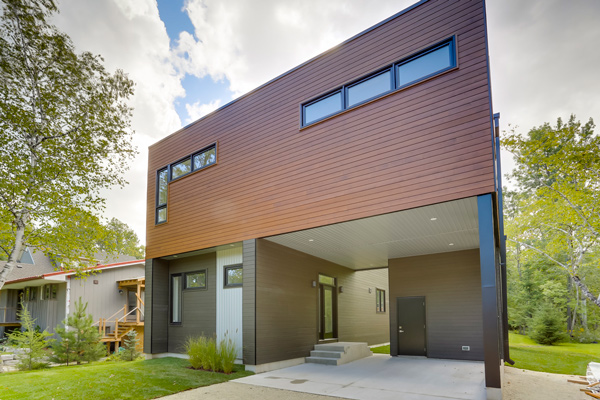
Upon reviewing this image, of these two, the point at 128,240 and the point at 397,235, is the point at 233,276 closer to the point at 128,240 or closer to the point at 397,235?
the point at 397,235

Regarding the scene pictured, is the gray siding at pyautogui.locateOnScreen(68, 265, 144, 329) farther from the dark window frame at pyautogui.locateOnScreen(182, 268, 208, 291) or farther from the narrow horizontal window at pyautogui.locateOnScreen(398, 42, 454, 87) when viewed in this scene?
the narrow horizontal window at pyautogui.locateOnScreen(398, 42, 454, 87)

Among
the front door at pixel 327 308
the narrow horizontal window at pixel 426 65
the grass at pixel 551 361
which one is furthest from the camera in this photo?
the front door at pixel 327 308

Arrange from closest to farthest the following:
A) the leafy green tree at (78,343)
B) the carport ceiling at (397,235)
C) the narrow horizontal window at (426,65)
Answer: the narrow horizontal window at (426,65), the carport ceiling at (397,235), the leafy green tree at (78,343)

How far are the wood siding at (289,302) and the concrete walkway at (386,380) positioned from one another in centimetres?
59

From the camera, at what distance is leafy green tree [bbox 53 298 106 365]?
32.6 ft

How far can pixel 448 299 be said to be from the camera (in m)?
10.2

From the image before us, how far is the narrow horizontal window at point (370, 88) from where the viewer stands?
22.6 ft

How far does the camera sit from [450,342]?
32.7 ft

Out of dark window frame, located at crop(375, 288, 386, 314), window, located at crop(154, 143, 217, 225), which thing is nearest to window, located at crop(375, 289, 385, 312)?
dark window frame, located at crop(375, 288, 386, 314)

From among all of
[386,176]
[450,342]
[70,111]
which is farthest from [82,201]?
[450,342]

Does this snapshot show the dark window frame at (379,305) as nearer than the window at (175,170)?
No

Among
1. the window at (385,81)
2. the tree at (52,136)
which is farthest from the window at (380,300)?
the tree at (52,136)

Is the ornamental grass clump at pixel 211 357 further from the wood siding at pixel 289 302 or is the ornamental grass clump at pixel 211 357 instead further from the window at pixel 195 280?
the window at pixel 195 280

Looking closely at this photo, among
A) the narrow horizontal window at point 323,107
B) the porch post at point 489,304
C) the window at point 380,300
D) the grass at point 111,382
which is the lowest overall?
the grass at point 111,382
